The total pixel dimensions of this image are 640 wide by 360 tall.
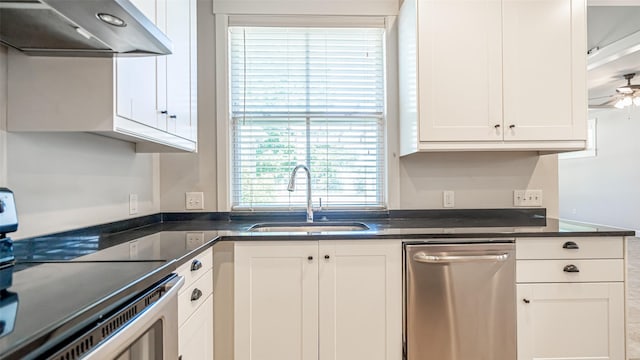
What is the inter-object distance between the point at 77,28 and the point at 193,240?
3.03 feet

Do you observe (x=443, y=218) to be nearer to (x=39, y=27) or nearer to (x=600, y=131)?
(x=39, y=27)

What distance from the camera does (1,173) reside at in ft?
3.75

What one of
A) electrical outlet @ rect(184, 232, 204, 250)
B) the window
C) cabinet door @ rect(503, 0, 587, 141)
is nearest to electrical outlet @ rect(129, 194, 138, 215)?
electrical outlet @ rect(184, 232, 204, 250)

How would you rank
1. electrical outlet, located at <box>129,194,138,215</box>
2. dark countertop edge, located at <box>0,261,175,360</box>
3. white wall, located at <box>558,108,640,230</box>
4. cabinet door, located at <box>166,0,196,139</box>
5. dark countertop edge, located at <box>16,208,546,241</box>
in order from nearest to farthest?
1. dark countertop edge, located at <box>0,261,175,360</box>
2. cabinet door, located at <box>166,0,196,139</box>
3. electrical outlet, located at <box>129,194,138,215</box>
4. dark countertop edge, located at <box>16,208,546,241</box>
5. white wall, located at <box>558,108,640,230</box>

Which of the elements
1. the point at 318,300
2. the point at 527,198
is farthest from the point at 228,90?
the point at 527,198

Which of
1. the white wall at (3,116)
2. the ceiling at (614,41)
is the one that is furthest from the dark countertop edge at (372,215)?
the ceiling at (614,41)

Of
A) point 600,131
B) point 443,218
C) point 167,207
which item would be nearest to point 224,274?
point 167,207

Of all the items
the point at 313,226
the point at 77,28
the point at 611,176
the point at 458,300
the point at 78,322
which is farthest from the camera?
the point at 611,176

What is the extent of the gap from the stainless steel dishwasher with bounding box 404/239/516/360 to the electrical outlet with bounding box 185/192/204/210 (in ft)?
4.54

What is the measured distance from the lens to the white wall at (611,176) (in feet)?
20.5

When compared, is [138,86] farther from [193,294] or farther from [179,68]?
[193,294]

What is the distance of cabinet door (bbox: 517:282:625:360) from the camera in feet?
5.58

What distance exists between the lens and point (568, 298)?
1701mm

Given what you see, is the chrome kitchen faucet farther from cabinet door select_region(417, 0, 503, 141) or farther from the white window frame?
cabinet door select_region(417, 0, 503, 141)
